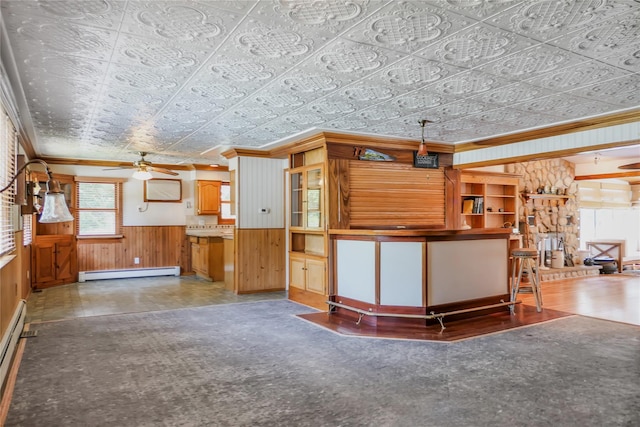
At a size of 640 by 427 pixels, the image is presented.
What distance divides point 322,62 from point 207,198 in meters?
6.93

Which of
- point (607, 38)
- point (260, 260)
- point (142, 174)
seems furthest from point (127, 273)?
point (607, 38)

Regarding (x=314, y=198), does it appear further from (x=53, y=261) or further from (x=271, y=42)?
(x=53, y=261)

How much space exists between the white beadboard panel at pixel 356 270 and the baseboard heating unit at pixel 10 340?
347 centimetres

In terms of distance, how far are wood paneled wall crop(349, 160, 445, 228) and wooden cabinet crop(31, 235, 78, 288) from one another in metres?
5.78

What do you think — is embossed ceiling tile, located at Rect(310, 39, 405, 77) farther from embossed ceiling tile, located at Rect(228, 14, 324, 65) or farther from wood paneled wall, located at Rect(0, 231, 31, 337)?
wood paneled wall, located at Rect(0, 231, 31, 337)

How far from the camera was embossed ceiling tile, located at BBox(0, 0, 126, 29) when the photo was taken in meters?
2.36

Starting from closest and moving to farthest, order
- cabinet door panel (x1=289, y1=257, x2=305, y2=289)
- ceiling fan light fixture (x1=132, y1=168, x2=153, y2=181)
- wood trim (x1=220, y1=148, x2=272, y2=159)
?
cabinet door panel (x1=289, y1=257, x2=305, y2=289) → wood trim (x1=220, y1=148, x2=272, y2=159) → ceiling fan light fixture (x1=132, y1=168, x2=153, y2=181)

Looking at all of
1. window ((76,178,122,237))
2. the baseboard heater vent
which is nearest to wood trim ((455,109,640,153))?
the baseboard heater vent

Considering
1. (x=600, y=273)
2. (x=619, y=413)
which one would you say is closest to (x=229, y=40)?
(x=619, y=413)

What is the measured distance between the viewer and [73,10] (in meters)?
2.44

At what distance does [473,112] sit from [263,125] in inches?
96.1

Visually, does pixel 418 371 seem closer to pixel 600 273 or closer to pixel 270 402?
pixel 270 402

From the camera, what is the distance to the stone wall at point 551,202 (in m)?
9.31

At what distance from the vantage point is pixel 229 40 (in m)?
2.87
